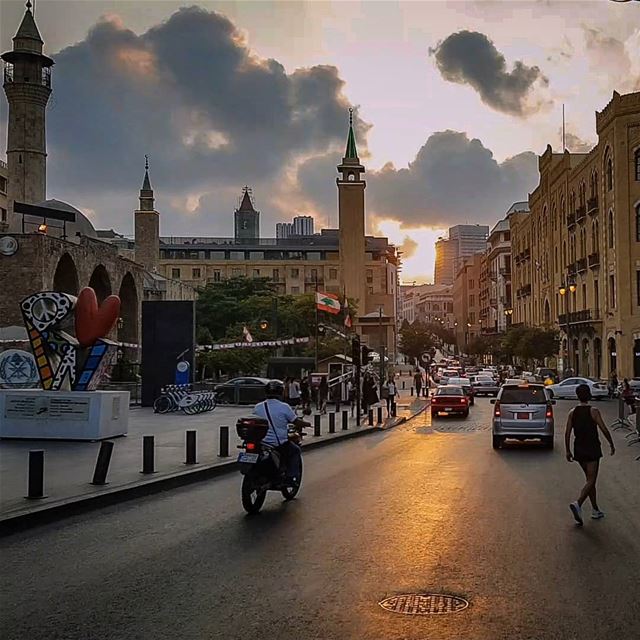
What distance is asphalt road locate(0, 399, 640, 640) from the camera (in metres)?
6.44

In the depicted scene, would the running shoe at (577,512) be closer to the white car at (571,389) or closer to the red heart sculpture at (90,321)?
the red heart sculpture at (90,321)

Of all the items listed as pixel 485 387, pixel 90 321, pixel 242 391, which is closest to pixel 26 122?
pixel 242 391

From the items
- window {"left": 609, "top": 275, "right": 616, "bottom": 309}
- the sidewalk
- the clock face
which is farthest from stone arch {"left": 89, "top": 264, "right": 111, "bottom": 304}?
window {"left": 609, "top": 275, "right": 616, "bottom": 309}

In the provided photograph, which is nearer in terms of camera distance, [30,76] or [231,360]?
[231,360]

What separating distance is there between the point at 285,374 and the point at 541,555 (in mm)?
40068

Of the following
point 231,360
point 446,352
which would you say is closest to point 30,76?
point 231,360

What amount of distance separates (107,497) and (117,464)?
13.0 feet

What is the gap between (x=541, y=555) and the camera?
8766mm

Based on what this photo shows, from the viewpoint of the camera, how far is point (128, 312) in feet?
191

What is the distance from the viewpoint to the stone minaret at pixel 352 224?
4811 inches

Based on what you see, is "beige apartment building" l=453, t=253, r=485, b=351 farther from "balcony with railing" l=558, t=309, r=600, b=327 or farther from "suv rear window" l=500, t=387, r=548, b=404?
"suv rear window" l=500, t=387, r=548, b=404

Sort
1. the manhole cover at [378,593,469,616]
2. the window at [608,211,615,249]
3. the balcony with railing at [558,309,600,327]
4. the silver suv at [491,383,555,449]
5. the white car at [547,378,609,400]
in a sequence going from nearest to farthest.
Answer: the manhole cover at [378,593,469,616], the silver suv at [491,383,555,449], the white car at [547,378,609,400], the window at [608,211,615,249], the balcony with railing at [558,309,600,327]

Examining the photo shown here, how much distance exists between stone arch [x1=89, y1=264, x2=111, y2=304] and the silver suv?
3467cm

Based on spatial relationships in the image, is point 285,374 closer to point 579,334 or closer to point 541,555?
point 579,334
